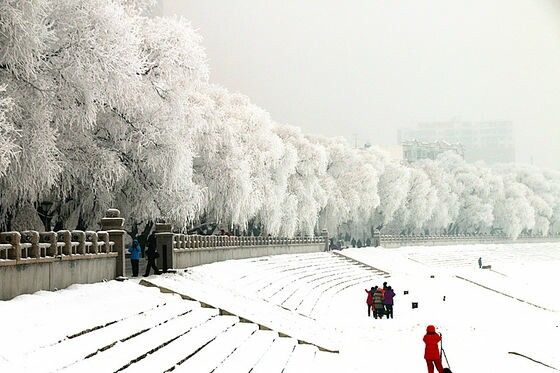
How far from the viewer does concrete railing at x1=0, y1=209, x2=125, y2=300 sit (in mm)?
15281

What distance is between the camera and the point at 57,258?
17328 millimetres

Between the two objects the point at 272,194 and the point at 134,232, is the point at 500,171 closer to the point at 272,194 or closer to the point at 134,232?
the point at 272,194

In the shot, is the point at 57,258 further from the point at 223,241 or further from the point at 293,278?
the point at 223,241

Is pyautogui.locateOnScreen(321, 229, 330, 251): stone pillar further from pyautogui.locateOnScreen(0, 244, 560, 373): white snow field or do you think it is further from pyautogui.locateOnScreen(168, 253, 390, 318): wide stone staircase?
pyautogui.locateOnScreen(0, 244, 560, 373): white snow field

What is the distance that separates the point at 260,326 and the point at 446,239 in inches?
3031

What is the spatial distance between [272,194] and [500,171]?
106m

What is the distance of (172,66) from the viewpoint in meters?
28.6

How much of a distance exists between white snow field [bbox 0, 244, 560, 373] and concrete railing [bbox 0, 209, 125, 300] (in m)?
0.41

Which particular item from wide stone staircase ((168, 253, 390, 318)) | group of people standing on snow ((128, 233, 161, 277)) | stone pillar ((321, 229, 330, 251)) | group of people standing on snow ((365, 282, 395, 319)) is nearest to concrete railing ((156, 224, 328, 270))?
group of people standing on snow ((128, 233, 161, 277))

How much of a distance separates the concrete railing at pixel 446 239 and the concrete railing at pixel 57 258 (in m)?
57.9

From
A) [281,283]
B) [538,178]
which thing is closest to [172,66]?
[281,283]

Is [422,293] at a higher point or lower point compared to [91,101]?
lower

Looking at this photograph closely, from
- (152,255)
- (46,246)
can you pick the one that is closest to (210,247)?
(152,255)

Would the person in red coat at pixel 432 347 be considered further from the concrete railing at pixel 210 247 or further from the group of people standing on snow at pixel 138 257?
the concrete railing at pixel 210 247
